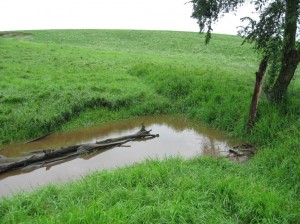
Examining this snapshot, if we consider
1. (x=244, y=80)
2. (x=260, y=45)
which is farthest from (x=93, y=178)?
(x=244, y=80)

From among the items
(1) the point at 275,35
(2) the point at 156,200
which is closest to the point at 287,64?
(1) the point at 275,35

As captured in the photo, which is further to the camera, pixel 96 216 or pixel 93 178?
pixel 93 178

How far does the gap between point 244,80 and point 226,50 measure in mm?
17352

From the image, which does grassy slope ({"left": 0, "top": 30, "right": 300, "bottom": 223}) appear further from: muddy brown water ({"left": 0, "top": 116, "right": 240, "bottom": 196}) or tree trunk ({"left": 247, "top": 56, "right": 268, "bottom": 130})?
muddy brown water ({"left": 0, "top": 116, "right": 240, "bottom": 196})

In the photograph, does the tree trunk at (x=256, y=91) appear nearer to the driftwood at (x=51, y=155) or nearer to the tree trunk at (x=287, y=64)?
the tree trunk at (x=287, y=64)

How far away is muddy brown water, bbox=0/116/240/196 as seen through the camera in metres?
7.70

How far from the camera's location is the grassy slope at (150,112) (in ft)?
17.5

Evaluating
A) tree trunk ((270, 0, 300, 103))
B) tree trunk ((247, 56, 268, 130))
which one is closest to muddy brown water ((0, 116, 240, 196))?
tree trunk ((247, 56, 268, 130))

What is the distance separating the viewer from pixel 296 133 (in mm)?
8148

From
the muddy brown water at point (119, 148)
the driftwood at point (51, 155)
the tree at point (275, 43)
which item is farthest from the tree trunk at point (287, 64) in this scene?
the driftwood at point (51, 155)

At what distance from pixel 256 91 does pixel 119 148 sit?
15.4ft

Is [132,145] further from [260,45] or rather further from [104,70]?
[104,70]

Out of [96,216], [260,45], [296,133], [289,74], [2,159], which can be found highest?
[260,45]

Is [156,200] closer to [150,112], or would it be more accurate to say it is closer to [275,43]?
[275,43]
